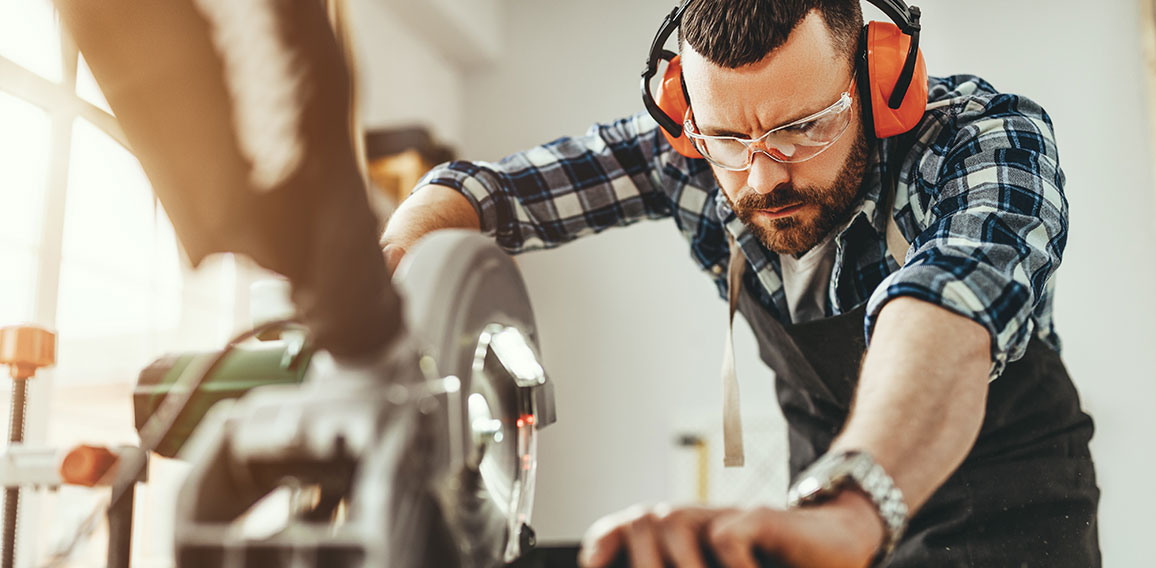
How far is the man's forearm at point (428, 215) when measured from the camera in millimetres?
856

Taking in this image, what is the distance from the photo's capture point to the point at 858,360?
1.23 m

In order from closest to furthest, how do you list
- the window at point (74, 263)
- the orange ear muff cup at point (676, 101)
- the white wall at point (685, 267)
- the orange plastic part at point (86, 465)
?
the orange plastic part at point (86, 465)
the orange ear muff cup at point (676, 101)
the window at point (74, 263)
the white wall at point (685, 267)

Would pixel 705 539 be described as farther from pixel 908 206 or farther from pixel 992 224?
pixel 908 206

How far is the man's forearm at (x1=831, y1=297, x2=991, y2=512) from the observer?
0.51 m

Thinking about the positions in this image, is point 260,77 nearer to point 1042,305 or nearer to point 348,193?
point 348,193

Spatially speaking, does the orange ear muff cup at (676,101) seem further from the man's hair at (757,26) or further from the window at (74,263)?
the window at (74,263)

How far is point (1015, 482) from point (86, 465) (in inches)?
42.1

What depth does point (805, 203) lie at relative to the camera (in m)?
1.06

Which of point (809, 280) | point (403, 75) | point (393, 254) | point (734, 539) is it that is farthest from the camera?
point (403, 75)

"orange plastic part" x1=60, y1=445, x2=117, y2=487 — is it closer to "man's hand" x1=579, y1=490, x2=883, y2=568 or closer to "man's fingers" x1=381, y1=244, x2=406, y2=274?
"man's fingers" x1=381, y1=244, x2=406, y2=274

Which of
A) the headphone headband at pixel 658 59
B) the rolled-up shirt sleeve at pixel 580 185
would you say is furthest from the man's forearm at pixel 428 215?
the headphone headband at pixel 658 59

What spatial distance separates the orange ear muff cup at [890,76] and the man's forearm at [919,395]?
0.41 metres

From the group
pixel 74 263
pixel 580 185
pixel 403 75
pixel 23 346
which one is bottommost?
pixel 23 346

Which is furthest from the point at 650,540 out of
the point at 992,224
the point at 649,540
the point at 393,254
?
the point at 992,224
